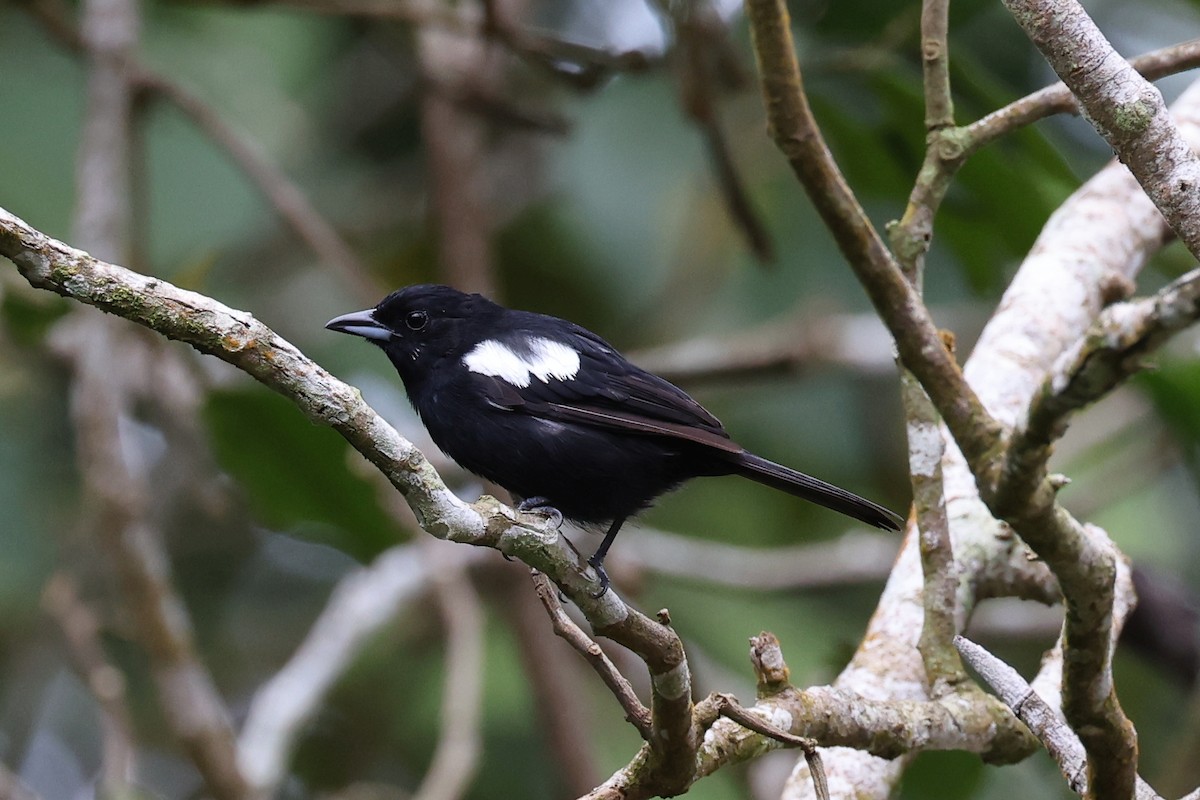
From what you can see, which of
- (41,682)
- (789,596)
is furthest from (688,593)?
(41,682)

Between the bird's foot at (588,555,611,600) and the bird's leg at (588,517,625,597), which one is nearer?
the bird's foot at (588,555,611,600)

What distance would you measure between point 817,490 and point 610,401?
1.77 feet

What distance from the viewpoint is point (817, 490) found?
9.77ft

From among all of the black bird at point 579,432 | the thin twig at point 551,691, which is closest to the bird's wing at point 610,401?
the black bird at point 579,432

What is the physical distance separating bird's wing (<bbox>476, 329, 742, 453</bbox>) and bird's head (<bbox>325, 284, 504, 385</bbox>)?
323 mm

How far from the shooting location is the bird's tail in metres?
2.89

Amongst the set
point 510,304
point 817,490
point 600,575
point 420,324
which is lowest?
point 600,575

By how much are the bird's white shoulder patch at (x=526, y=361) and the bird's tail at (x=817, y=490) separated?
48 cm

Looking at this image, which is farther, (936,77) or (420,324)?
(420,324)

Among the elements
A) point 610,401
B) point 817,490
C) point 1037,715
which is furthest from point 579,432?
point 1037,715

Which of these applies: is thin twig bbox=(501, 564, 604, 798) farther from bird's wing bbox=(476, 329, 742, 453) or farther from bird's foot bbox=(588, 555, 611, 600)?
bird's foot bbox=(588, 555, 611, 600)

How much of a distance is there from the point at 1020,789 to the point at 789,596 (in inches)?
50.1

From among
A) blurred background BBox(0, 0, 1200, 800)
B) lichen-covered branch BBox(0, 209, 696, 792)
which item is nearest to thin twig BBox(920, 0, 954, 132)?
lichen-covered branch BBox(0, 209, 696, 792)

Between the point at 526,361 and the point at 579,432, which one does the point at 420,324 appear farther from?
the point at 579,432
